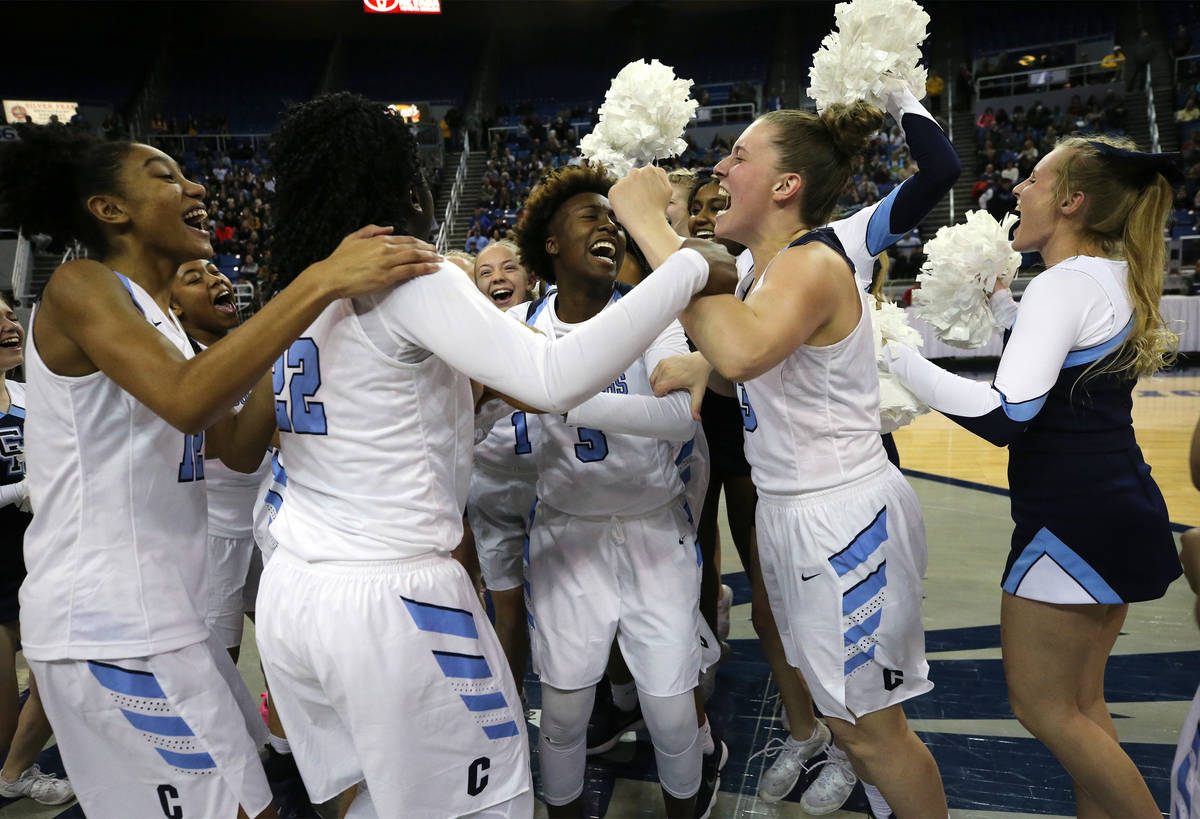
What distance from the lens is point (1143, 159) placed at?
2336mm

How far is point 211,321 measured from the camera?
351 cm

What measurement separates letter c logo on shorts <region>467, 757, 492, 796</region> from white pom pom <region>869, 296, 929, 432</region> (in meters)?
1.54

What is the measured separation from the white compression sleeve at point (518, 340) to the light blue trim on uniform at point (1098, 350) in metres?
1.29

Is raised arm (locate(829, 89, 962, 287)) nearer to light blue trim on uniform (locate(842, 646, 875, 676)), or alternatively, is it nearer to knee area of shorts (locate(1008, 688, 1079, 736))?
light blue trim on uniform (locate(842, 646, 875, 676))

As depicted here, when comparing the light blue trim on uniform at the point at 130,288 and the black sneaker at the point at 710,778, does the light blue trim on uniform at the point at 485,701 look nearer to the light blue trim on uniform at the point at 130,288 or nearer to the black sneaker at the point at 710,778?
the light blue trim on uniform at the point at 130,288

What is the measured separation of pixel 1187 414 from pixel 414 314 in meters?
10.7

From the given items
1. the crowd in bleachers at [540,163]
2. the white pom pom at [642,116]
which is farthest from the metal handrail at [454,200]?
the white pom pom at [642,116]

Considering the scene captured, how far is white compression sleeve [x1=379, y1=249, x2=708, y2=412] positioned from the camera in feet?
5.40

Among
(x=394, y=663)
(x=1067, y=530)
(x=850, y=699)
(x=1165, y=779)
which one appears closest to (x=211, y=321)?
(x=394, y=663)

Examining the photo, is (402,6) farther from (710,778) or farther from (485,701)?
(485,701)

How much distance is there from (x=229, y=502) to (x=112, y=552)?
1.36 metres

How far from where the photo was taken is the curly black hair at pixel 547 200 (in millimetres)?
3014

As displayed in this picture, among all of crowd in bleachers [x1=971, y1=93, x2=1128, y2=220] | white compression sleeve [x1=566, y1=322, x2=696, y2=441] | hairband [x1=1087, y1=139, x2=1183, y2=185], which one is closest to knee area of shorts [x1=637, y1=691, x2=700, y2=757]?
white compression sleeve [x1=566, y1=322, x2=696, y2=441]

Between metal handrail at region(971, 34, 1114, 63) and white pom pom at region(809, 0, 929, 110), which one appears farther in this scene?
metal handrail at region(971, 34, 1114, 63)
